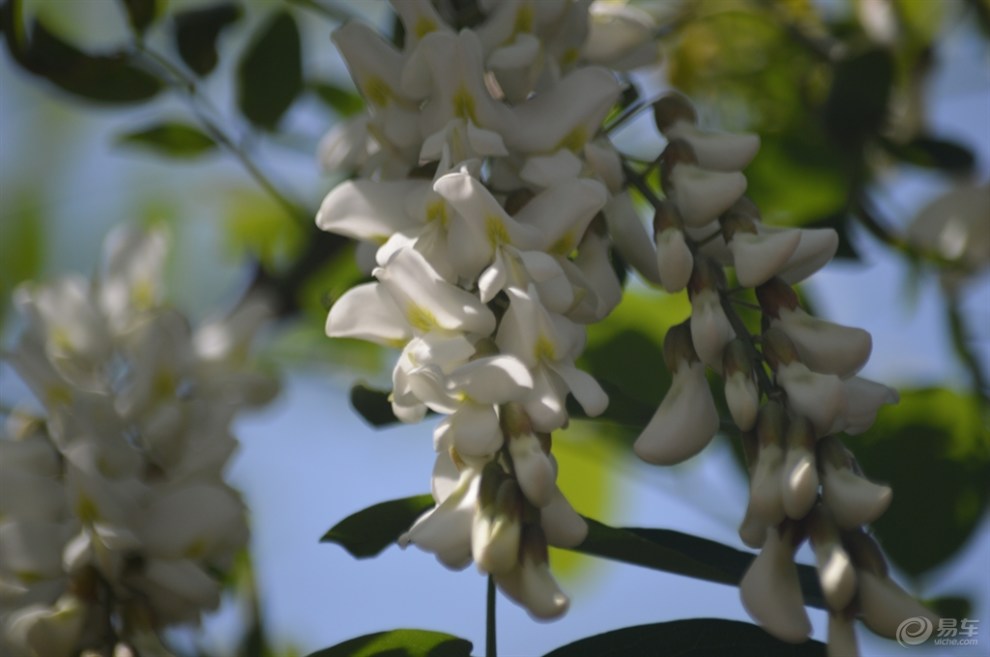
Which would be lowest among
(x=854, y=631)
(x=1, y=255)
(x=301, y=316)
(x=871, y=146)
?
(x=1, y=255)

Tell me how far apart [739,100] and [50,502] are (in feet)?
2.73

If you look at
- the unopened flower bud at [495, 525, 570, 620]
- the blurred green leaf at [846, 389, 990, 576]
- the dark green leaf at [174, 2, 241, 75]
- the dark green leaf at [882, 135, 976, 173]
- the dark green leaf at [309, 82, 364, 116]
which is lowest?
the blurred green leaf at [846, 389, 990, 576]

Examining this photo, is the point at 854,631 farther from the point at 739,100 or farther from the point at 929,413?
the point at 739,100

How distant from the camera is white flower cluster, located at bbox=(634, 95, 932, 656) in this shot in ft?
1.54

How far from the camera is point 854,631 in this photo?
473 mm

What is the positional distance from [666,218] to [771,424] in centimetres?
12

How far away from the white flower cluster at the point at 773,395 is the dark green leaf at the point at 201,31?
17.4 inches

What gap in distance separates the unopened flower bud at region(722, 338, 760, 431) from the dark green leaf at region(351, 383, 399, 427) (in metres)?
0.23

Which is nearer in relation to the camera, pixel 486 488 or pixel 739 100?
pixel 486 488

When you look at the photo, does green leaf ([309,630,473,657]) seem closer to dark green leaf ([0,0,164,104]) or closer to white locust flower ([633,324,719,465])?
white locust flower ([633,324,719,465])

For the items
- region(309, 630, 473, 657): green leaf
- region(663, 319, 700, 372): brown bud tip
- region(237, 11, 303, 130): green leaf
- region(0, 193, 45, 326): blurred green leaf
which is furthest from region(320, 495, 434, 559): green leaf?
region(0, 193, 45, 326): blurred green leaf

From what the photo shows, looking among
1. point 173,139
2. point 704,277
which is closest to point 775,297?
point 704,277

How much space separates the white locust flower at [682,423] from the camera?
53cm

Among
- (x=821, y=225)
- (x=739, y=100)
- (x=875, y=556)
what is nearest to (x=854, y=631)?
(x=875, y=556)
